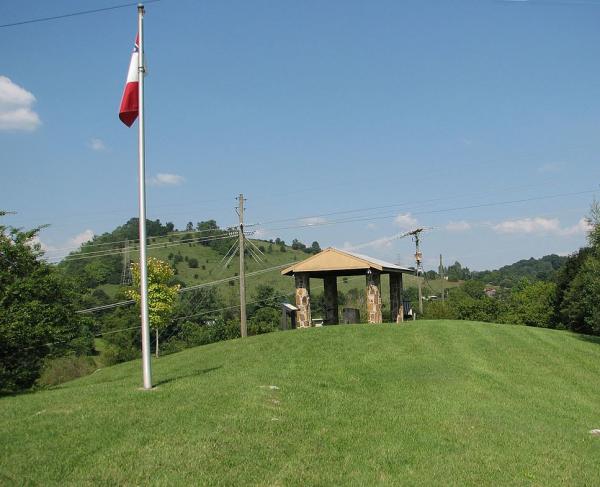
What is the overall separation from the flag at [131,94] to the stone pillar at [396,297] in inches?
962

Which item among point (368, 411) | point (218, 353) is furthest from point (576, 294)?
point (368, 411)

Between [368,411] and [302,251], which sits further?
[302,251]

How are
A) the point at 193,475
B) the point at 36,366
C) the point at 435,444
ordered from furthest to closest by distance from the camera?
the point at 36,366, the point at 435,444, the point at 193,475

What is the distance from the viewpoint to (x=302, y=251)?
441 ft

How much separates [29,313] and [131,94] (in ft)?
27.1

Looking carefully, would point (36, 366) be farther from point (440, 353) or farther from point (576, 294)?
point (576, 294)

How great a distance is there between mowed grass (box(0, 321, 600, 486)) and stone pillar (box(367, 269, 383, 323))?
1325cm

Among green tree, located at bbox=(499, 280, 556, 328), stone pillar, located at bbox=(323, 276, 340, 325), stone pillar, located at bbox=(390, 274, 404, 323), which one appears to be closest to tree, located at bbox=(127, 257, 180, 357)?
stone pillar, located at bbox=(323, 276, 340, 325)

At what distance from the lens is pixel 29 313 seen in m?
17.2

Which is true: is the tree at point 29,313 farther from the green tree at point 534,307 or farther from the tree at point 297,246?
the tree at point 297,246

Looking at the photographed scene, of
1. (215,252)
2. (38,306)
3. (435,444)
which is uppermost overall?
(215,252)

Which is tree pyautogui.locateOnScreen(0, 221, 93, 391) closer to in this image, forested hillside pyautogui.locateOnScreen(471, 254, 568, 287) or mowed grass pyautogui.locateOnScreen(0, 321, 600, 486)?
mowed grass pyautogui.locateOnScreen(0, 321, 600, 486)

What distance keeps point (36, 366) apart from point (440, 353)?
13.4 meters

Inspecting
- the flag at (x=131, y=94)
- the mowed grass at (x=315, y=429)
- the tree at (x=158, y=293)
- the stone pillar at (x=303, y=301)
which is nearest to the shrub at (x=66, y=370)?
the tree at (x=158, y=293)
